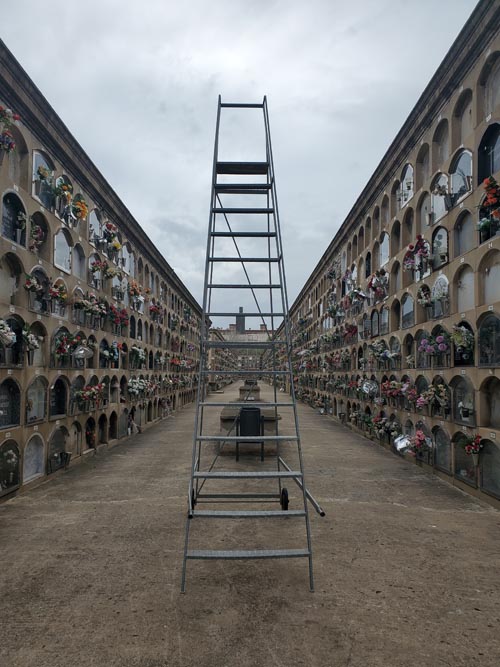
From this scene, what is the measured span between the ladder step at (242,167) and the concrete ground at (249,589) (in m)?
4.94

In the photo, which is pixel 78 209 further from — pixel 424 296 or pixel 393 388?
pixel 393 388

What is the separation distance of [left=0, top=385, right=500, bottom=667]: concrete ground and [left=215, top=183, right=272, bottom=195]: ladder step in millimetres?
4607

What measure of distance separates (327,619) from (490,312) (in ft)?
20.2

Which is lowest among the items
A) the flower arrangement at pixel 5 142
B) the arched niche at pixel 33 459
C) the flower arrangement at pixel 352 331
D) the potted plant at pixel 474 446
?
the arched niche at pixel 33 459

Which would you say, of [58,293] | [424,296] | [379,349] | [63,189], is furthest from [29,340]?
[379,349]

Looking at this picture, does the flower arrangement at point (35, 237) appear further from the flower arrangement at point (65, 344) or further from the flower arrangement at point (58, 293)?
the flower arrangement at point (65, 344)

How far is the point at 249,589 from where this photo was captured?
15.5 ft

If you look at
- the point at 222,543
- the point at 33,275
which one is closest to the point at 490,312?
the point at 222,543

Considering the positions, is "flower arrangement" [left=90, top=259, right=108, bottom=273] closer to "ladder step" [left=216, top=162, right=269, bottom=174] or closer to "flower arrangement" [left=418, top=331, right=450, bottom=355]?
"ladder step" [left=216, top=162, right=269, bottom=174]

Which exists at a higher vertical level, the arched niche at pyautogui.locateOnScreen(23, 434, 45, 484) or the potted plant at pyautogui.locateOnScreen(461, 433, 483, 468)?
the potted plant at pyautogui.locateOnScreen(461, 433, 483, 468)

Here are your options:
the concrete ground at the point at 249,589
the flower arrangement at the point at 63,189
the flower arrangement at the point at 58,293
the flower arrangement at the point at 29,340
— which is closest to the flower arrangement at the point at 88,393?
the flower arrangement at the point at 58,293

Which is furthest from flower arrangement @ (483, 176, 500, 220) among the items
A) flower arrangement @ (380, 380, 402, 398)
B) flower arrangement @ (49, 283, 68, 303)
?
flower arrangement @ (49, 283, 68, 303)

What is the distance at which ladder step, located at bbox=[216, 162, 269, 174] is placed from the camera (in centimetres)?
592

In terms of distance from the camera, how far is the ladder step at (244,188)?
5.80 metres
